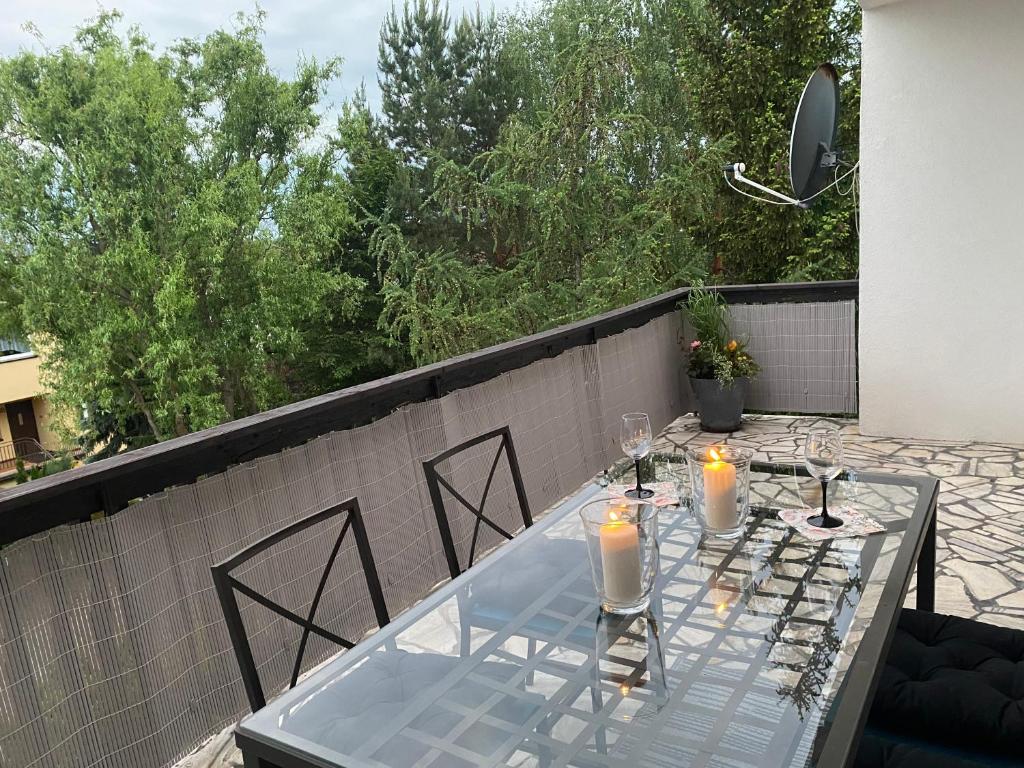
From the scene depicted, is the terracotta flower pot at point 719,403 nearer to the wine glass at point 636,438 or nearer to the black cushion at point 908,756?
the wine glass at point 636,438

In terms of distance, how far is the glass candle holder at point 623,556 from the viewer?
141cm

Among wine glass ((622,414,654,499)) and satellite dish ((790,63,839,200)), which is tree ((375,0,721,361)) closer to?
satellite dish ((790,63,839,200))

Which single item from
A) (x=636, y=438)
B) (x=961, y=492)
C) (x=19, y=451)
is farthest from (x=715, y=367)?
(x=19, y=451)

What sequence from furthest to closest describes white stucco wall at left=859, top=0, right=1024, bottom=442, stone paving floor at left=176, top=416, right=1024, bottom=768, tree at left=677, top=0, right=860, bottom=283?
tree at left=677, top=0, right=860, bottom=283 → white stucco wall at left=859, top=0, right=1024, bottom=442 → stone paving floor at left=176, top=416, right=1024, bottom=768

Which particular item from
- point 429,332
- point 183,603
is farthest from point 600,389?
point 429,332

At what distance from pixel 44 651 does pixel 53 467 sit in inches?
628

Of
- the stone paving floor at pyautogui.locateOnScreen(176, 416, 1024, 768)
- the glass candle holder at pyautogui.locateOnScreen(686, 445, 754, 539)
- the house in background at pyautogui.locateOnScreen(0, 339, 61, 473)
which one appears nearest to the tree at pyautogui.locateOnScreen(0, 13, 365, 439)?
the house in background at pyautogui.locateOnScreen(0, 339, 61, 473)

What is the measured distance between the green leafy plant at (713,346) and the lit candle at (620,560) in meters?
3.96

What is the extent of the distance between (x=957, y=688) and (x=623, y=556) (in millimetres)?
685

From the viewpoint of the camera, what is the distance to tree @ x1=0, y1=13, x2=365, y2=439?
46.1 feet

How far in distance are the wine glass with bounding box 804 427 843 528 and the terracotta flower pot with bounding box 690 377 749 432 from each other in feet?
11.2

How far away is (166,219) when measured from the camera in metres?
14.7

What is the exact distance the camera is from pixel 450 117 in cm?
1680

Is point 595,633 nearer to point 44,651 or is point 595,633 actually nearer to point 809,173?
point 44,651
